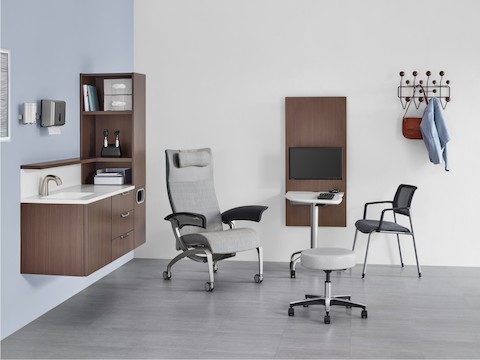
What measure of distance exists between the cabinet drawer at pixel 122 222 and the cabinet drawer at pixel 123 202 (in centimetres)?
3

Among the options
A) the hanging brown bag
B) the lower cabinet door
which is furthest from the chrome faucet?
the hanging brown bag

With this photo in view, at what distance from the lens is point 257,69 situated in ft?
25.1

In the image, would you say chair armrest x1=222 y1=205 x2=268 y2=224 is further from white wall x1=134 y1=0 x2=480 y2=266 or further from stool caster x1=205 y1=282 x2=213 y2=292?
stool caster x1=205 y1=282 x2=213 y2=292

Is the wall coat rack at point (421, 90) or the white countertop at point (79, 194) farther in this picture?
the wall coat rack at point (421, 90)

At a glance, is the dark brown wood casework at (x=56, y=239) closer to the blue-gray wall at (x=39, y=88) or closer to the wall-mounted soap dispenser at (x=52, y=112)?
the blue-gray wall at (x=39, y=88)

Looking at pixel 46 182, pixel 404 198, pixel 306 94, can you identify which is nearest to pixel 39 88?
pixel 46 182

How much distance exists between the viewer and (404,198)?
711 centimetres

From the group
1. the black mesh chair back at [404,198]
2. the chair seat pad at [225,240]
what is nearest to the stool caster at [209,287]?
the chair seat pad at [225,240]

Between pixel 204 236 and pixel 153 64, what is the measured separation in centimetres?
235

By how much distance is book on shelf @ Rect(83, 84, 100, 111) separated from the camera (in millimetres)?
6418

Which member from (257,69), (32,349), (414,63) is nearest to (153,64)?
(257,69)

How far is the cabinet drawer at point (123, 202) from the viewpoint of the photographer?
5.81 metres

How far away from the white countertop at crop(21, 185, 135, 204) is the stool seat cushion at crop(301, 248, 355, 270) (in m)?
1.62

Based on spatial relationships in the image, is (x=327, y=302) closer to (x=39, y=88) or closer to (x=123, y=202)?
(x=123, y=202)
